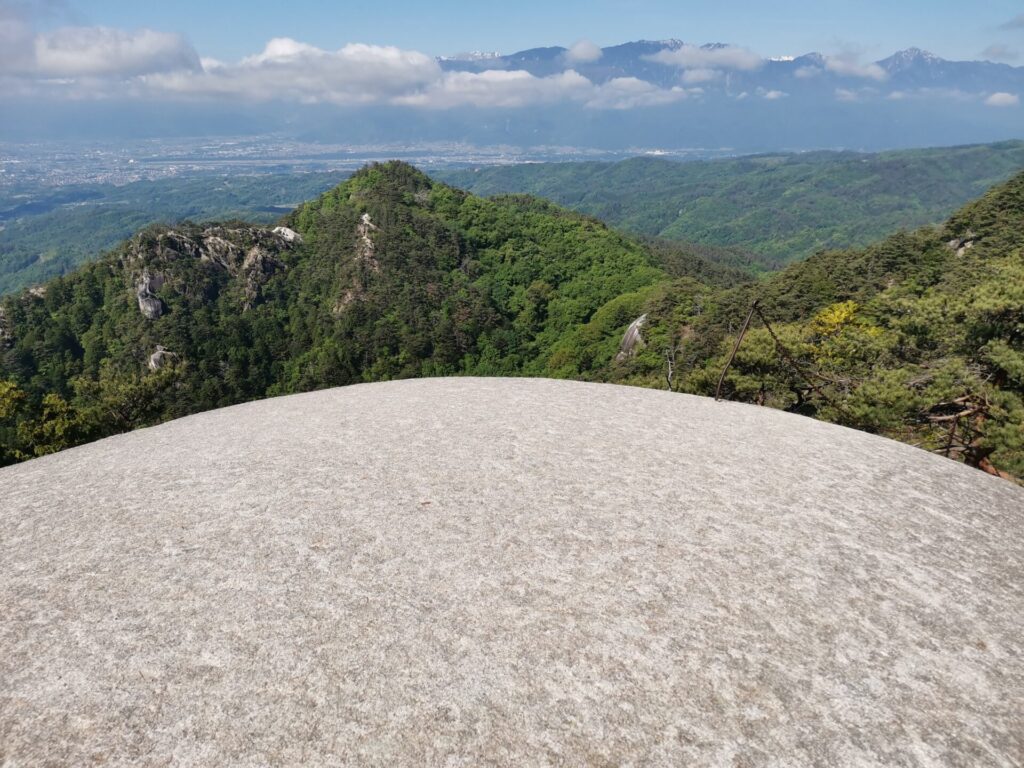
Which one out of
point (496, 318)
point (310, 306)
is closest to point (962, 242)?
point (496, 318)

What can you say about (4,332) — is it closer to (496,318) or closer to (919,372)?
(496,318)

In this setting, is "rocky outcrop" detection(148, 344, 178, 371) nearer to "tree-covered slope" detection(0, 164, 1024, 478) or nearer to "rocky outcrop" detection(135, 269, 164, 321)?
"tree-covered slope" detection(0, 164, 1024, 478)

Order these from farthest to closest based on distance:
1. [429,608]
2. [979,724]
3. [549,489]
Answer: [549,489], [429,608], [979,724]

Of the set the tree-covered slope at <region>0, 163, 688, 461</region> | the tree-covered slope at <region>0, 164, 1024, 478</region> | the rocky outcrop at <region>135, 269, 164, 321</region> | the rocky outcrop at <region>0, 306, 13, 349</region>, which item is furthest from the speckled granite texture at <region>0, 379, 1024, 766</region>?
the rocky outcrop at <region>0, 306, 13, 349</region>

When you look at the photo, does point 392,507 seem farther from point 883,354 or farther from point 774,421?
point 883,354

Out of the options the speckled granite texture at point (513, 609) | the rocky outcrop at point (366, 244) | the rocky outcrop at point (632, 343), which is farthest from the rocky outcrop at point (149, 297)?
the speckled granite texture at point (513, 609)

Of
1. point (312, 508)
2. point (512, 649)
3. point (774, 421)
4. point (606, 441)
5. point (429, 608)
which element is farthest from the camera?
point (774, 421)

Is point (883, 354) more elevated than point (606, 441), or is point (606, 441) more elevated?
point (606, 441)

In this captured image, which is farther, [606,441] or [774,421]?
[774,421]

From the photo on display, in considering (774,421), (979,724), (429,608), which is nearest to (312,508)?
(429,608)
